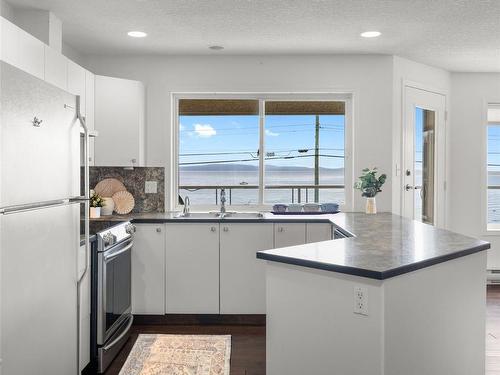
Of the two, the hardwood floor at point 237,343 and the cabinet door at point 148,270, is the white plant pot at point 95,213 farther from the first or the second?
the hardwood floor at point 237,343

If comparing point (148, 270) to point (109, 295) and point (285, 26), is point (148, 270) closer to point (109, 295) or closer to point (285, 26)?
point (109, 295)

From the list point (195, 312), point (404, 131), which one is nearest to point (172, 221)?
point (195, 312)

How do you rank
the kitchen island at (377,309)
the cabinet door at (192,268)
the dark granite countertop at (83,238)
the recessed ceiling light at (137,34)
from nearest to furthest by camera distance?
the kitchen island at (377,309), the dark granite countertop at (83,238), the recessed ceiling light at (137,34), the cabinet door at (192,268)

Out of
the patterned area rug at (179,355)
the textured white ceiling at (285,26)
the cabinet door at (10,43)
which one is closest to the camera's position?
the cabinet door at (10,43)

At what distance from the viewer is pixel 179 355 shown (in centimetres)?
Answer: 342

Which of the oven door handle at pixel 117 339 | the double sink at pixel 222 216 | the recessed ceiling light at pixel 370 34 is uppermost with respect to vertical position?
the recessed ceiling light at pixel 370 34

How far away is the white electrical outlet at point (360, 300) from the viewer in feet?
6.02

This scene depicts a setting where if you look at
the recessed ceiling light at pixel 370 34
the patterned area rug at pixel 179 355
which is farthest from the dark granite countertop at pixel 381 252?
the recessed ceiling light at pixel 370 34

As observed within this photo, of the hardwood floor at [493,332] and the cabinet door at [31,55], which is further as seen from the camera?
the hardwood floor at [493,332]

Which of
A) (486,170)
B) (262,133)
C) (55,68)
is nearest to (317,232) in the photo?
(262,133)

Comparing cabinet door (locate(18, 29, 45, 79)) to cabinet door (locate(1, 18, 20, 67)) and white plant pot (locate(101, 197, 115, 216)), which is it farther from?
white plant pot (locate(101, 197, 115, 216))

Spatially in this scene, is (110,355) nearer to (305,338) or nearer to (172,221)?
(172,221)

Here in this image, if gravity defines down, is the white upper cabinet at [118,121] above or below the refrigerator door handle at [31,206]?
above

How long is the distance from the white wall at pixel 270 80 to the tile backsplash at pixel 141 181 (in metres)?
0.11
